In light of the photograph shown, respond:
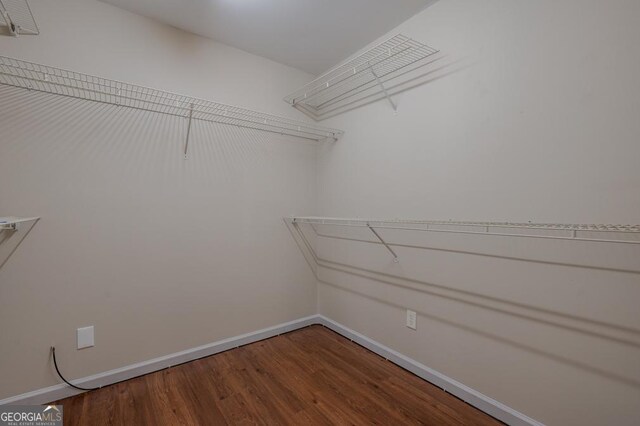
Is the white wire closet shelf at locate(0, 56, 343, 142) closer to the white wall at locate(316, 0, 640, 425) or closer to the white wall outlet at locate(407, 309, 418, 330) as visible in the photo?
the white wall at locate(316, 0, 640, 425)

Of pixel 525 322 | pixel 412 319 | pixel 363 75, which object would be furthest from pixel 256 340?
pixel 363 75

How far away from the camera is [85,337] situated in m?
1.75

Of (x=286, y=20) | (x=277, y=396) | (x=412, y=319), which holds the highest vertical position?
(x=286, y=20)

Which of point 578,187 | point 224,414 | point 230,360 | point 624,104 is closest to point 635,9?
point 624,104

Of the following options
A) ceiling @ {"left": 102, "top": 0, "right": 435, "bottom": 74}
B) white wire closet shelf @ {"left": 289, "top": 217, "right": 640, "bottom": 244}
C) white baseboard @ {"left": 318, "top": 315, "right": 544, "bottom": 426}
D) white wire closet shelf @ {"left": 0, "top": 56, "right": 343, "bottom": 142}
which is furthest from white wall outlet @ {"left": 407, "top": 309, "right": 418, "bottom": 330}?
ceiling @ {"left": 102, "top": 0, "right": 435, "bottom": 74}

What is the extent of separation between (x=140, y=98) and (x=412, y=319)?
2.31 meters

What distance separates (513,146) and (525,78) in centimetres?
33

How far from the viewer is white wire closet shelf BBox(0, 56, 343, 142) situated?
1.55m

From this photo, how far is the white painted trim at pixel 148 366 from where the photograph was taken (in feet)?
5.34

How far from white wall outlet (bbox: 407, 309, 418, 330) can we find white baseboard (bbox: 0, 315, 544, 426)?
0.76 feet

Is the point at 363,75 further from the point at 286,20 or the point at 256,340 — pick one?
the point at 256,340

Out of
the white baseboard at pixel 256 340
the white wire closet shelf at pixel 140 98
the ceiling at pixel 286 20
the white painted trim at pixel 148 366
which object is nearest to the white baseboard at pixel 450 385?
the white baseboard at pixel 256 340

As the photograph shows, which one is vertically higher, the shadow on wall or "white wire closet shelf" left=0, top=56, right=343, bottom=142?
"white wire closet shelf" left=0, top=56, right=343, bottom=142

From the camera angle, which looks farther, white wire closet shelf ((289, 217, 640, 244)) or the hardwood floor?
the hardwood floor
